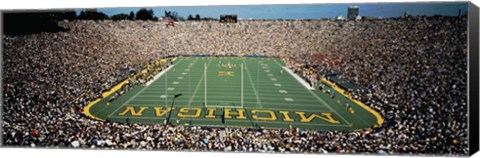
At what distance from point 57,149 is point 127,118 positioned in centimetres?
190

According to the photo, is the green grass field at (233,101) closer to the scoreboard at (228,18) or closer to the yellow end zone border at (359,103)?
the yellow end zone border at (359,103)

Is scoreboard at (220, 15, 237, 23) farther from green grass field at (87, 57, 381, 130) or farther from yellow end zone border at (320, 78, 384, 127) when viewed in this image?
yellow end zone border at (320, 78, 384, 127)

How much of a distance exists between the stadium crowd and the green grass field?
423 millimetres

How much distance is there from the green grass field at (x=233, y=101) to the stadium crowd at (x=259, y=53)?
423 millimetres

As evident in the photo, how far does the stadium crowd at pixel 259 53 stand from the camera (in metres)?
9.88

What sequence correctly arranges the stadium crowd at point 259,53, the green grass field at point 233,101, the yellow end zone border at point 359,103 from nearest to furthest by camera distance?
the stadium crowd at point 259,53 → the yellow end zone border at point 359,103 → the green grass field at point 233,101

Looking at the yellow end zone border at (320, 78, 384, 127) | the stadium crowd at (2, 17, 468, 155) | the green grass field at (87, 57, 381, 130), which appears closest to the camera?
the stadium crowd at (2, 17, 468, 155)

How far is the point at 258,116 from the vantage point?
11.8 meters

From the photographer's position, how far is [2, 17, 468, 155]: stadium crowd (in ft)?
32.4

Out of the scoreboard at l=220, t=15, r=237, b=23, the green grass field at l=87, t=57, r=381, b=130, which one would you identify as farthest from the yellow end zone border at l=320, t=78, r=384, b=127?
the scoreboard at l=220, t=15, r=237, b=23

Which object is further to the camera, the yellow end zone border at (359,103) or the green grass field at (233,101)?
the green grass field at (233,101)

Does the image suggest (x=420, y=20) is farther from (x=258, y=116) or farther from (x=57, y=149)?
(x=57, y=149)

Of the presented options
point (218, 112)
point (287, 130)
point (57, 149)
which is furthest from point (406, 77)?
point (57, 149)

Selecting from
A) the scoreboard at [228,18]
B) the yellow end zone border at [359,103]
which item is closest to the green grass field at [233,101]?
the yellow end zone border at [359,103]
